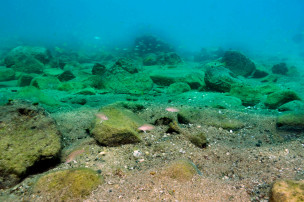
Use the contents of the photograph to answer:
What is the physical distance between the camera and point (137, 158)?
2.92 m

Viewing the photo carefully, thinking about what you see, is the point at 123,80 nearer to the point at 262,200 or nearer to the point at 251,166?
the point at 251,166

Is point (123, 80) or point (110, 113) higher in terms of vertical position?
point (110, 113)

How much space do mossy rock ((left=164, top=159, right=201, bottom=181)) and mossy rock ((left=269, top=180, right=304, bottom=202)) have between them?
2.69 ft

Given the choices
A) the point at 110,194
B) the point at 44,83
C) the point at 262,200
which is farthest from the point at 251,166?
the point at 44,83

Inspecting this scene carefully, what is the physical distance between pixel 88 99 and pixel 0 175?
170 inches

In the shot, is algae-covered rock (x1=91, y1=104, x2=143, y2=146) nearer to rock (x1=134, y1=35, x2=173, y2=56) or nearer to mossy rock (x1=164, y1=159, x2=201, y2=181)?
mossy rock (x1=164, y1=159, x2=201, y2=181)

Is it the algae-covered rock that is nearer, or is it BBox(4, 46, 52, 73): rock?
the algae-covered rock

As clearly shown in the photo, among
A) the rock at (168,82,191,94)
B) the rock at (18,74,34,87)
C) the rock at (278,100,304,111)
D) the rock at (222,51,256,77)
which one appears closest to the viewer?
the rock at (278,100,304,111)

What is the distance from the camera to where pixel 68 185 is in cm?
216

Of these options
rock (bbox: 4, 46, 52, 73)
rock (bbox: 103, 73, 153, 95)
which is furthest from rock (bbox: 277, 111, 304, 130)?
rock (bbox: 4, 46, 52, 73)

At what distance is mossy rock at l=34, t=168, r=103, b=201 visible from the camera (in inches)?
82.7

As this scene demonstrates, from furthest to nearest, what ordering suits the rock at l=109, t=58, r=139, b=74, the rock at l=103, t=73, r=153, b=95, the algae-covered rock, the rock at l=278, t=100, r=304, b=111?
the rock at l=109, t=58, r=139, b=74 < the rock at l=103, t=73, r=153, b=95 < the rock at l=278, t=100, r=304, b=111 < the algae-covered rock

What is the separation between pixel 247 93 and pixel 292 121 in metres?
3.09

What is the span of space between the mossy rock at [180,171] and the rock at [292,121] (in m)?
2.53
